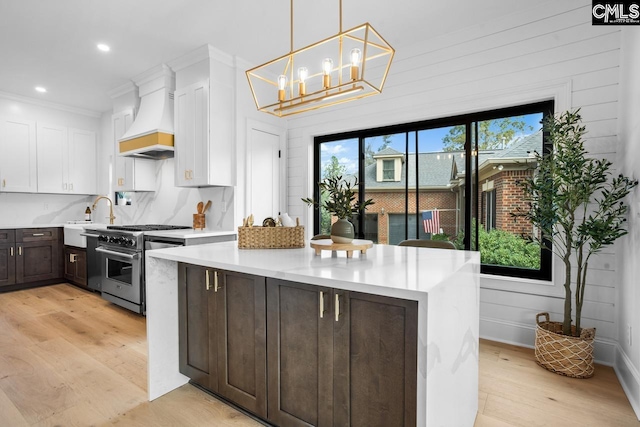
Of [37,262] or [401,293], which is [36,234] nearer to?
[37,262]

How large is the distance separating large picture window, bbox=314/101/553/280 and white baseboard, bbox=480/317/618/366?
1.48 feet

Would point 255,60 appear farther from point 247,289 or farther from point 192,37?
point 247,289

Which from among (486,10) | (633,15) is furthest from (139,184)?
(633,15)

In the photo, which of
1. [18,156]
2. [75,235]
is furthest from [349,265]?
[18,156]

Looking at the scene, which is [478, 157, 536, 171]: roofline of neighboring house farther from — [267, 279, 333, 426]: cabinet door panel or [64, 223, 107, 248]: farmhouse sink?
[64, 223, 107, 248]: farmhouse sink

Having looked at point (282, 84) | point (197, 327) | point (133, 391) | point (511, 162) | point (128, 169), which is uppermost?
point (282, 84)

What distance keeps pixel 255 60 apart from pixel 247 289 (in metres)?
3.13

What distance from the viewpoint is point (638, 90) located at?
2.09 meters

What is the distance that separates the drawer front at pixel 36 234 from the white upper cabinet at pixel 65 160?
0.75 m

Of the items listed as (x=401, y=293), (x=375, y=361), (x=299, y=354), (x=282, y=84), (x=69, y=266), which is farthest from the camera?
(x=69, y=266)

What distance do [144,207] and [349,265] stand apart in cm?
439

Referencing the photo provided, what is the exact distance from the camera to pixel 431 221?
11.7 ft

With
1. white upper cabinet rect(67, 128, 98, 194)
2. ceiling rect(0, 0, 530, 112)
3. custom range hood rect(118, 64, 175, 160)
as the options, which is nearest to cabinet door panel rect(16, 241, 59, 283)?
white upper cabinet rect(67, 128, 98, 194)

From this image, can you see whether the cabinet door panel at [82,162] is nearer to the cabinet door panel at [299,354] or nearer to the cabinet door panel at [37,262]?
the cabinet door panel at [37,262]
